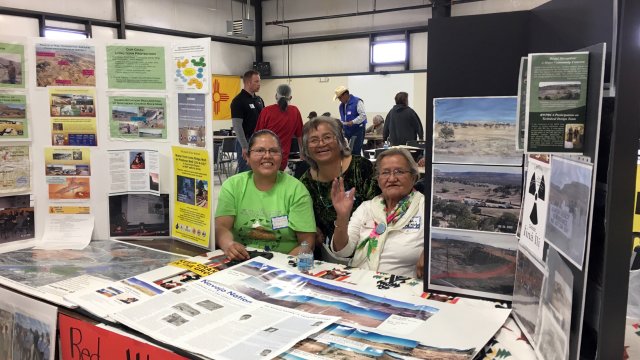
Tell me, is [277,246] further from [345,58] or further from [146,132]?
[345,58]

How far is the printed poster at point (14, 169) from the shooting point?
7.25 ft

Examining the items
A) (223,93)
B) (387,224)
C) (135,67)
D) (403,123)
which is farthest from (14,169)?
(223,93)

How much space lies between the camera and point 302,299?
1.54m

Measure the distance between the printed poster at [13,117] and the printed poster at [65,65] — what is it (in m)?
0.12

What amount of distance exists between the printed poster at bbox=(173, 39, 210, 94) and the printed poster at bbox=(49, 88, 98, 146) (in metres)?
0.44

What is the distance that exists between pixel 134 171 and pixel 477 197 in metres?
1.63

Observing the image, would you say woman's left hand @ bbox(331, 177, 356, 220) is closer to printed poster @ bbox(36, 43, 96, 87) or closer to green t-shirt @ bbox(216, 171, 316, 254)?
green t-shirt @ bbox(216, 171, 316, 254)

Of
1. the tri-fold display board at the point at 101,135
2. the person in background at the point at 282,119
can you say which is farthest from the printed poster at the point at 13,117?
the person in background at the point at 282,119

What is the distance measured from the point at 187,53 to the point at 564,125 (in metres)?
1.67

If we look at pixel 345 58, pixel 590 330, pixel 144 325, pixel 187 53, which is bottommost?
pixel 144 325

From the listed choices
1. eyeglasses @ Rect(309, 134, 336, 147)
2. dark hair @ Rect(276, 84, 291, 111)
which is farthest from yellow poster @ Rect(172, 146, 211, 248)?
dark hair @ Rect(276, 84, 291, 111)

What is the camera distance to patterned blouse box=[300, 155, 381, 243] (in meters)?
2.53

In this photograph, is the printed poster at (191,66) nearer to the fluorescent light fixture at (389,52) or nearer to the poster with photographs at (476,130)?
the poster with photographs at (476,130)

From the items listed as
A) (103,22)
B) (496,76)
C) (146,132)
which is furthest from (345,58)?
(496,76)
